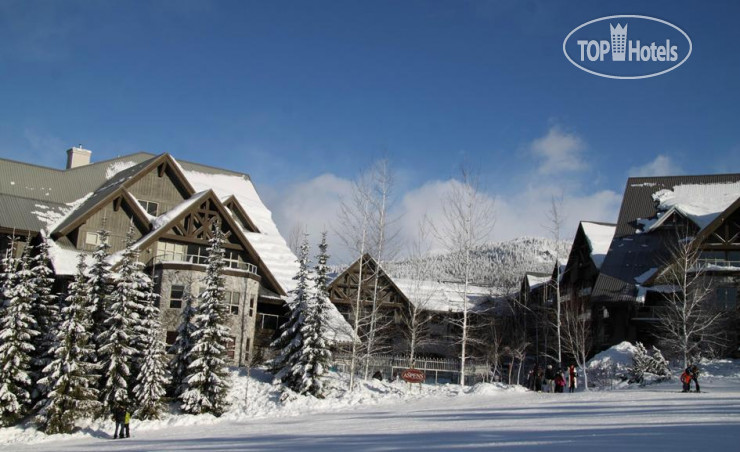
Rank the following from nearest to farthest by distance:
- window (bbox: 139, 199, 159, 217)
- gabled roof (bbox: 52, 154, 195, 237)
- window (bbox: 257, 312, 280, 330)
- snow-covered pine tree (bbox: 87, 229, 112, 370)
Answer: snow-covered pine tree (bbox: 87, 229, 112, 370)
gabled roof (bbox: 52, 154, 195, 237)
window (bbox: 257, 312, 280, 330)
window (bbox: 139, 199, 159, 217)

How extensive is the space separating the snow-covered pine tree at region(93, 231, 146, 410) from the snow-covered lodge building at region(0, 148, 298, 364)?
495 cm

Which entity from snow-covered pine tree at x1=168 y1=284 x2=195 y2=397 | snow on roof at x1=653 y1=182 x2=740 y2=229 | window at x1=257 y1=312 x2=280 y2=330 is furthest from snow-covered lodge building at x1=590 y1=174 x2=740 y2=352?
snow-covered pine tree at x1=168 y1=284 x2=195 y2=397

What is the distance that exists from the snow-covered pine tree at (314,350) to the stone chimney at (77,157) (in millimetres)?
25046

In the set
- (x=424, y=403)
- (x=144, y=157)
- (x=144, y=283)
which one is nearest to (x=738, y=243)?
(x=424, y=403)

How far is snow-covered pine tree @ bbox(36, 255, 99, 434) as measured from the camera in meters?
25.3

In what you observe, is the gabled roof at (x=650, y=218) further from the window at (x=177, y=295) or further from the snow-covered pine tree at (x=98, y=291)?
the snow-covered pine tree at (x=98, y=291)

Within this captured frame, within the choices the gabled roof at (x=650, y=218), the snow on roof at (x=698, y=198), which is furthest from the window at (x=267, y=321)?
the snow on roof at (x=698, y=198)

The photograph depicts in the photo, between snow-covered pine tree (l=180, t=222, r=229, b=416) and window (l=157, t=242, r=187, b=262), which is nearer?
snow-covered pine tree (l=180, t=222, r=229, b=416)

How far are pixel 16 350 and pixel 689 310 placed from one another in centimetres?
Answer: 2906

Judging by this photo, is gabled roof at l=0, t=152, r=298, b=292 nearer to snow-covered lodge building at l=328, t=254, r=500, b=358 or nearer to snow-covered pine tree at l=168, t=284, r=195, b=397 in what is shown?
snow-covered lodge building at l=328, t=254, r=500, b=358

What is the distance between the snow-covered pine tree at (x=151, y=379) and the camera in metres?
26.3

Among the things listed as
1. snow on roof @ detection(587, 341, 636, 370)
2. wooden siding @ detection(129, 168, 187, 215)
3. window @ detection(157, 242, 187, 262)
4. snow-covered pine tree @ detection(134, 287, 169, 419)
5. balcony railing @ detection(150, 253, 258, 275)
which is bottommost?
snow-covered pine tree @ detection(134, 287, 169, 419)

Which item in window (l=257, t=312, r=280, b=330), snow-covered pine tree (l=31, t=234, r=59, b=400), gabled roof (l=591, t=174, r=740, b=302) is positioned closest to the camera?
snow-covered pine tree (l=31, t=234, r=59, b=400)

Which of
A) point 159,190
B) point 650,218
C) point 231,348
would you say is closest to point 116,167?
point 159,190
